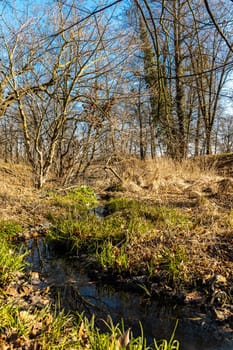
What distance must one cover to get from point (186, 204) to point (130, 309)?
14.5ft

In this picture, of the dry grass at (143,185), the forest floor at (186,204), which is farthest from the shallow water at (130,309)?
the dry grass at (143,185)

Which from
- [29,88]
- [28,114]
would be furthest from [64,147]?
[29,88]

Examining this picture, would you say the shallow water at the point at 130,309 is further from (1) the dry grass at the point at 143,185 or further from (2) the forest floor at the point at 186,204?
(1) the dry grass at the point at 143,185

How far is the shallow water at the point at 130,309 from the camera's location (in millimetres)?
2789

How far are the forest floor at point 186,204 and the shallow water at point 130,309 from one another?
0.24m

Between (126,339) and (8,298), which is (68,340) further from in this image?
(8,298)

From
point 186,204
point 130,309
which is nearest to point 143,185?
point 186,204

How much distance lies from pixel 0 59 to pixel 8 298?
26.1ft

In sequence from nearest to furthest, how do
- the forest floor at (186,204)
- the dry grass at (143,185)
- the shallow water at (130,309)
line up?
the shallow water at (130,309), the forest floor at (186,204), the dry grass at (143,185)

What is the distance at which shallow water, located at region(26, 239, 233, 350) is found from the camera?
2789 mm

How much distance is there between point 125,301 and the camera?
350 centimetres

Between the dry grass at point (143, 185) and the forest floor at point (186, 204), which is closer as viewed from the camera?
the forest floor at point (186, 204)

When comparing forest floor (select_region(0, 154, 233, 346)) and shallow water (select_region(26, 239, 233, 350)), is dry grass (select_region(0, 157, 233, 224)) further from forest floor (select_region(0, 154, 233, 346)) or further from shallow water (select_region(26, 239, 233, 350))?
shallow water (select_region(26, 239, 233, 350))

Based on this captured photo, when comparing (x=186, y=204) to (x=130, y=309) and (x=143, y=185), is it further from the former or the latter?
(x=130, y=309)
